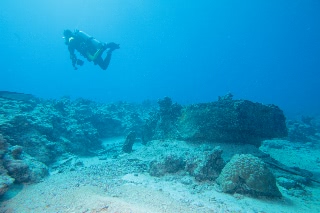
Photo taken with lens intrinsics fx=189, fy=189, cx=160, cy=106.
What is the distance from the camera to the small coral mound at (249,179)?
4.50m

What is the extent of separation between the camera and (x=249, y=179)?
4.59 meters

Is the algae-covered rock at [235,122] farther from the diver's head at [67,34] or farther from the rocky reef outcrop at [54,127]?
the diver's head at [67,34]

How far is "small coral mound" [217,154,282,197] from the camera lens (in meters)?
4.50

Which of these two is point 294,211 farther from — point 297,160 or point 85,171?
point 297,160

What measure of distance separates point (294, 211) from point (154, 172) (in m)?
3.48

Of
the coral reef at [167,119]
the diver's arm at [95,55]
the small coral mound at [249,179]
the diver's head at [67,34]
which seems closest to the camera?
the small coral mound at [249,179]

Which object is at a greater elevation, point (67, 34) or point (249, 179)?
point (67, 34)

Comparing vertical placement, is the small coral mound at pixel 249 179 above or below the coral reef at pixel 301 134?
below

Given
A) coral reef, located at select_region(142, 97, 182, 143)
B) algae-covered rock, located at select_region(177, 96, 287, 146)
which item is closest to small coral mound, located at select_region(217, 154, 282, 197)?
algae-covered rock, located at select_region(177, 96, 287, 146)

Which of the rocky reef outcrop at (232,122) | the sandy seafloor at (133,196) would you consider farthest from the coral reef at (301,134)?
the sandy seafloor at (133,196)

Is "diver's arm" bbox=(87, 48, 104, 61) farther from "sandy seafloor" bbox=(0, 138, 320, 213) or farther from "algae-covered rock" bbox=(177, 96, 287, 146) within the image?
"sandy seafloor" bbox=(0, 138, 320, 213)

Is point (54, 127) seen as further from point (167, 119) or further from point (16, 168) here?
point (167, 119)

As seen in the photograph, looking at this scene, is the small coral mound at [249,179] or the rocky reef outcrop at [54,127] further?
the rocky reef outcrop at [54,127]

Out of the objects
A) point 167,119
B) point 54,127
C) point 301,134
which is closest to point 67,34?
point 54,127
